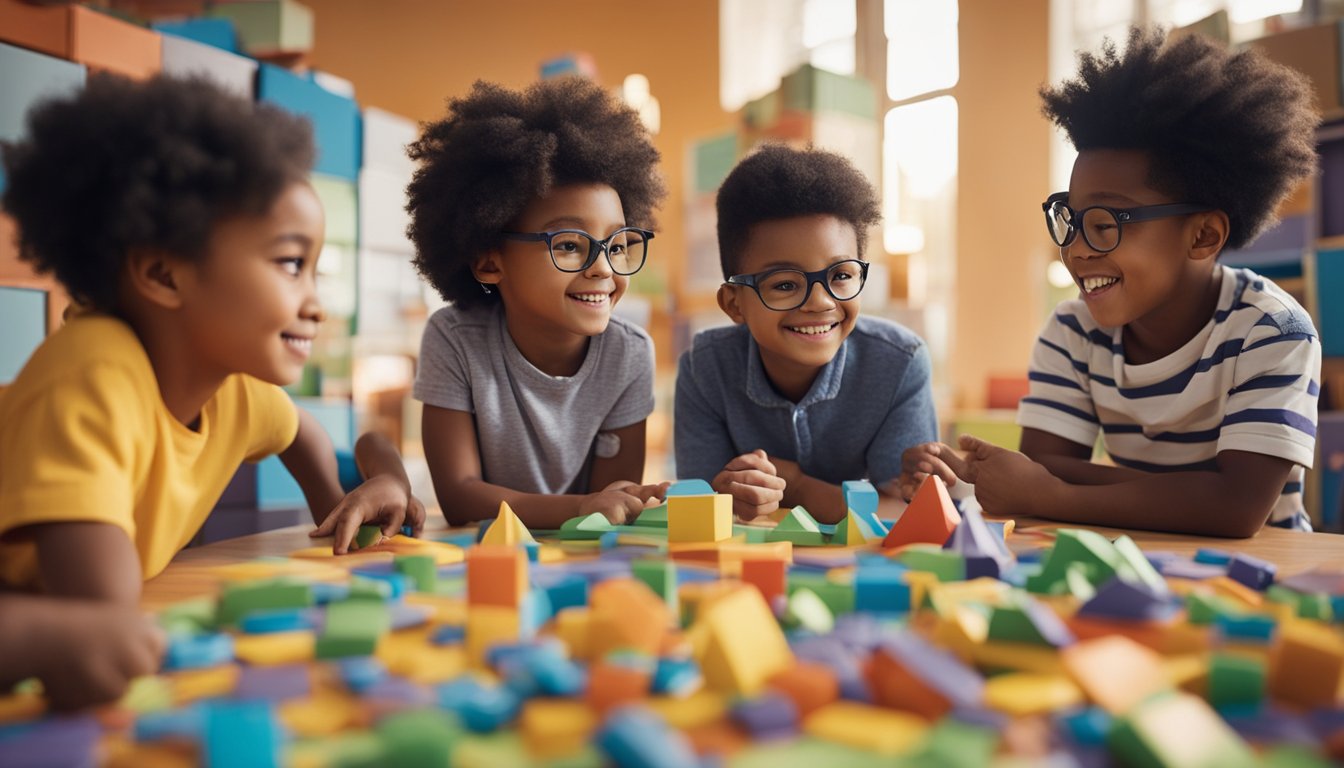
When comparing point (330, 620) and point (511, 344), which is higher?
point (511, 344)

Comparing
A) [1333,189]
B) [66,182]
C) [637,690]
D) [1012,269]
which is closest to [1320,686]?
[637,690]

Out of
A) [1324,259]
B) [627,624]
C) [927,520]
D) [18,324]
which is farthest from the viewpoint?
[1324,259]

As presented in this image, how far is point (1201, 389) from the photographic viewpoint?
47.7 inches

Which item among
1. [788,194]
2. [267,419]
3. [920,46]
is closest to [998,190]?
[920,46]

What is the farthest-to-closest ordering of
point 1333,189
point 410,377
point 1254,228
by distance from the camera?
point 410,377 < point 1333,189 < point 1254,228

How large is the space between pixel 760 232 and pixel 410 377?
2666 mm

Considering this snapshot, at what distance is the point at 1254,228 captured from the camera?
126 cm

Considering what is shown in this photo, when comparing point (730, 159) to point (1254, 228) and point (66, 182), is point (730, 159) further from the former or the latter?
point (66, 182)

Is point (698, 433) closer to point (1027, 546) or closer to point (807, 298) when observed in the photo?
point (807, 298)

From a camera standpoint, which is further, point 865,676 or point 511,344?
point 511,344

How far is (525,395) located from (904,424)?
0.57 meters

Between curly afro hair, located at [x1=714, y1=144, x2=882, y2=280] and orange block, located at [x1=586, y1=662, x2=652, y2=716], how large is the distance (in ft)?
3.12

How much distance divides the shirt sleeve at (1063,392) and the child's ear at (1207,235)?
0.21 meters

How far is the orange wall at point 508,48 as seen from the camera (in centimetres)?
552
